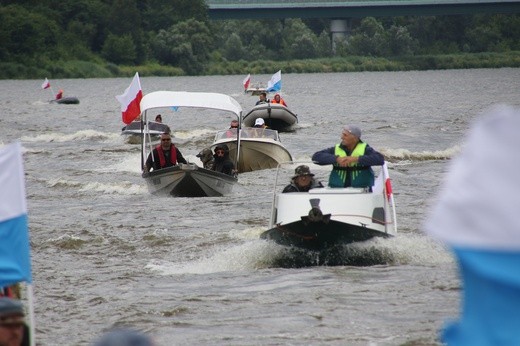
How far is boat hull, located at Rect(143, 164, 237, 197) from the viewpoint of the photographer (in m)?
21.3

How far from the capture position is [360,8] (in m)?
121

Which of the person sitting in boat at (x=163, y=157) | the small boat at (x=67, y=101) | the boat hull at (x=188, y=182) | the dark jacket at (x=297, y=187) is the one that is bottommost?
the small boat at (x=67, y=101)

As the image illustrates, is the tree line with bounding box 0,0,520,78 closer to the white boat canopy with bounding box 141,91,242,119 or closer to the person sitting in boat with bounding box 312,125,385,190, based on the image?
the white boat canopy with bounding box 141,91,242,119

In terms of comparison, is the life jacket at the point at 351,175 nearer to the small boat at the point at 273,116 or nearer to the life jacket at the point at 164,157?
the life jacket at the point at 164,157

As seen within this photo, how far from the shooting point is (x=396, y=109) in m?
58.8

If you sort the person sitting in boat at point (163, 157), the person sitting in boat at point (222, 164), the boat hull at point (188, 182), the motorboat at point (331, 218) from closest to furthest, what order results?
1. the motorboat at point (331, 218)
2. the boat hull at point (188, 182)
3. the person sitting in boat at point (163, 157)
4. the person sitting in boat at point (222, 164)

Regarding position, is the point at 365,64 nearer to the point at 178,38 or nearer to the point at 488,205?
the point at 178,38

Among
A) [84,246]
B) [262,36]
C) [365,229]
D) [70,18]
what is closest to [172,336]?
[365,229]

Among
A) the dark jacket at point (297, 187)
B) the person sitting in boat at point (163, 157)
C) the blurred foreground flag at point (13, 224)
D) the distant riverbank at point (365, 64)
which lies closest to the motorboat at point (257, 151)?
the person sitting in boat at point (163, 157)

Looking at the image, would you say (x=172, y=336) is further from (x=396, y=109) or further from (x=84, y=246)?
(x=396, y=109)

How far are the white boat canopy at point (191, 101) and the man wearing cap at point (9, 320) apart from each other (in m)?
15.9

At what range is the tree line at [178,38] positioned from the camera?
119 m

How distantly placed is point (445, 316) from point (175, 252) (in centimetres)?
565

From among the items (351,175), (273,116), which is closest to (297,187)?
(351,175)
